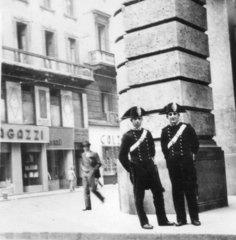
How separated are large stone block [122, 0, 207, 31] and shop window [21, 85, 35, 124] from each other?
16.3 meters

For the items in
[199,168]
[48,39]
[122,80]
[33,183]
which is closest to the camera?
[199,168]

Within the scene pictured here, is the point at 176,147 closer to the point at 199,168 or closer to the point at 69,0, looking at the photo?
the point at 199,168

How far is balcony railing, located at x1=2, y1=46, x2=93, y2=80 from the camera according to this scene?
23734 mm

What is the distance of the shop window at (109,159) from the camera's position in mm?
30625

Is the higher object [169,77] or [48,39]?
[48,39]

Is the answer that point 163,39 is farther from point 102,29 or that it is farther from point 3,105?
point 102,29

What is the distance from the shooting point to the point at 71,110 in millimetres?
28094

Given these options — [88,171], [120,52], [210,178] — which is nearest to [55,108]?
[88,171]

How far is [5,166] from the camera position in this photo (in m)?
23.7

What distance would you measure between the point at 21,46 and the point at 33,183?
7146mm

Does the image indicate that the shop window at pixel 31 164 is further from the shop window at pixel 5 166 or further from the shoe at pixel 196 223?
the shoe at pixel 196 223

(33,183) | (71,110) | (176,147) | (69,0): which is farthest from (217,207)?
(69,0)

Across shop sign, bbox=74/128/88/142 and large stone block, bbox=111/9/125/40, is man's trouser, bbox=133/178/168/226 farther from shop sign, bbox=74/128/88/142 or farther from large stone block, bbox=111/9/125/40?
shop sign, bbox=74/128/88/142

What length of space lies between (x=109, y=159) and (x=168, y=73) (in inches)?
890
